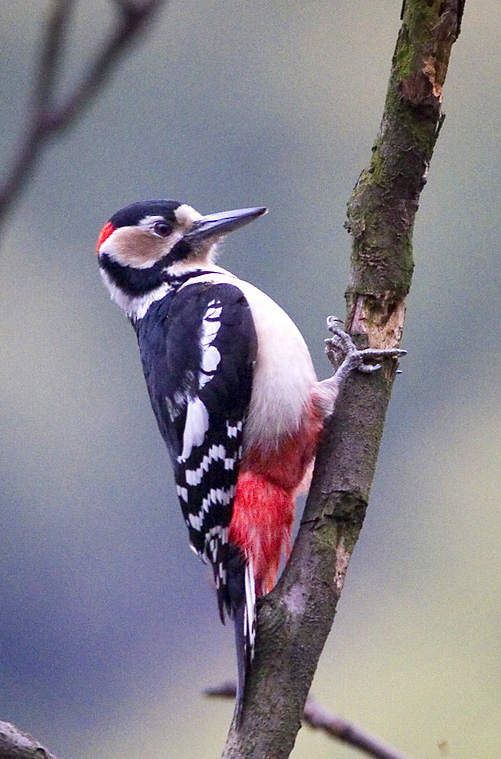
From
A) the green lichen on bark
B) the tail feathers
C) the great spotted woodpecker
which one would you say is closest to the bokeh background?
the great spotted woodpecker

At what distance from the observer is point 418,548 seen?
29.3 feet

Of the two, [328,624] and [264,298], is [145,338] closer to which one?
[264,298]

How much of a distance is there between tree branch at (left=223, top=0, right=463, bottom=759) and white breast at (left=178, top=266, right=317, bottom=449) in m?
0.21

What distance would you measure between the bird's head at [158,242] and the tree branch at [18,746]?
1482 mm

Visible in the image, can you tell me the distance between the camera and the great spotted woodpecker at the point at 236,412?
210 centimetres

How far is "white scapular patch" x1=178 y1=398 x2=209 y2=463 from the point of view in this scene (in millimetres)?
2207

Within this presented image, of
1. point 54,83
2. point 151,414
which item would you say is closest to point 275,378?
point 54,83

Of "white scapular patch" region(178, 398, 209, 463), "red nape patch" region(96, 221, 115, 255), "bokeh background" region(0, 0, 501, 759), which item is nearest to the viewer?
"white scapular patch" region(178, 398, 209, 463)

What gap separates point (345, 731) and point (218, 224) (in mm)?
1661

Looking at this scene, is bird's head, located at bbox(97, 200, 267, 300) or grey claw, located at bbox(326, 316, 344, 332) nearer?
grey claw, located at bbox(326, 316, 344, 332)

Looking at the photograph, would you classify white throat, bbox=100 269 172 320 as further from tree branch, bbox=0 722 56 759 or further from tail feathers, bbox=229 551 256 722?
tree branch, bbox=0 722 56 759

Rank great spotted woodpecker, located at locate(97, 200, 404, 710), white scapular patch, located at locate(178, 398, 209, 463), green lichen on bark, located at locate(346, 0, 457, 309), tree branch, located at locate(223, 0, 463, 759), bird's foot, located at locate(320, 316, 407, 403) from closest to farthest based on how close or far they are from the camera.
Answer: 1. tree branch, located at locate(223, 0, 463, 759)
2. green lichen on bark, located at locate(346, 0, 457, 309)
3. bird's foot, located at locate(320, 316, 407, 403)
4. great spotted woodpecker, located at locate(97, 200, 404, 710)
5. white scapular patch, located at locate(178, 398, 209, 463)

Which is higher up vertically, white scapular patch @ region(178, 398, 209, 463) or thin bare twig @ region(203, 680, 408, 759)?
white scapular patch @ region(178, 398, 209, 463)

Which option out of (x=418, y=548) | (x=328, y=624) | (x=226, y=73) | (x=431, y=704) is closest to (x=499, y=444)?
(x=418, y=548)
